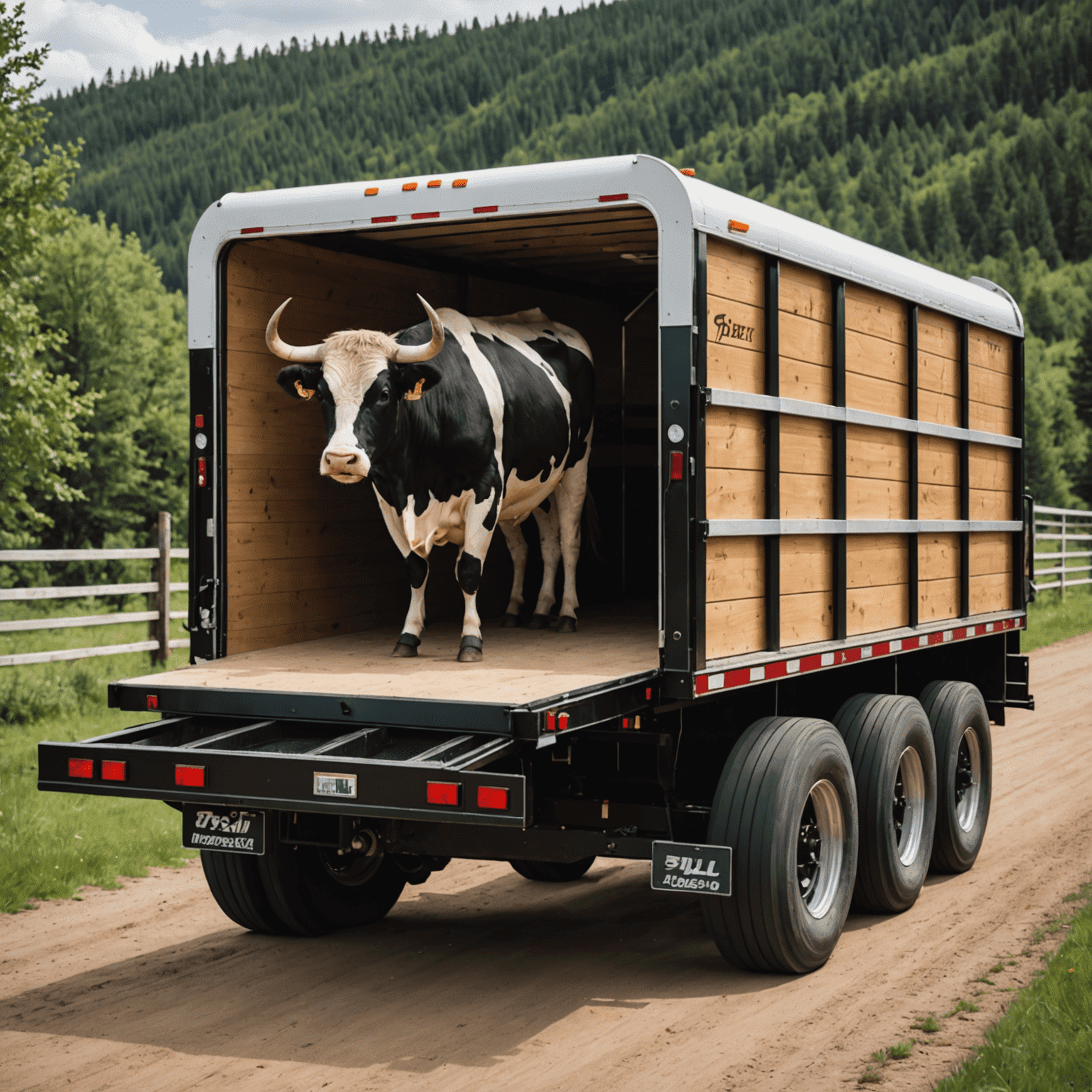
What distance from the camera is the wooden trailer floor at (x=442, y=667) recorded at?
565cm

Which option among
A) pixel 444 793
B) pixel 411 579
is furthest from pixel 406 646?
pixel 444 793

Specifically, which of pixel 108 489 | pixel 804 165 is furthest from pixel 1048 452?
pixel 804 165

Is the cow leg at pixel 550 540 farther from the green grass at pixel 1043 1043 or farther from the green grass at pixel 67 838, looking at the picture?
the green grass at pixel 1043 1043

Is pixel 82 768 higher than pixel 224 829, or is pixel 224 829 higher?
pixel 82 768

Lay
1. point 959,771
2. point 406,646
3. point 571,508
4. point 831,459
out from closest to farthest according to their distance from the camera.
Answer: point 406,646 → point 831,459 → point 571,508 → point 959,771

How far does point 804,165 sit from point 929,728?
14718 cm

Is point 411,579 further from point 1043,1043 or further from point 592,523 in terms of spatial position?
point 1043,1043

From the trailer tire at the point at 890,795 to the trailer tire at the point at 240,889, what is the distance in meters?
2.96

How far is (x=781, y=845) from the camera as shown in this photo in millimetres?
5934

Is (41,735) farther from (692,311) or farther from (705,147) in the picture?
(705,147)

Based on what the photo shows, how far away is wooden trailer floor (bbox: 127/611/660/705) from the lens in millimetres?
5648

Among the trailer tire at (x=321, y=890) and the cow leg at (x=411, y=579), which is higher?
the cow leg at (x=411, y=579)

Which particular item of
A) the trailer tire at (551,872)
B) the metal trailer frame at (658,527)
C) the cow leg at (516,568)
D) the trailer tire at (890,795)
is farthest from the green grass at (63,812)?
the trailer tire at (890,795)

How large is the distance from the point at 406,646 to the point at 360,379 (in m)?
1.37
